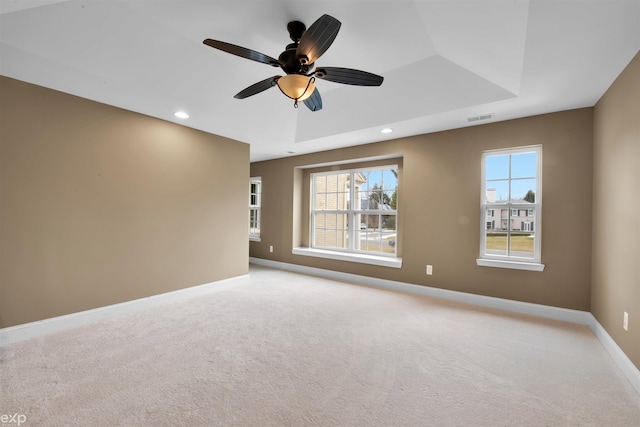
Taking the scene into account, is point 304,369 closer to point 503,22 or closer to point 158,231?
point 158,231

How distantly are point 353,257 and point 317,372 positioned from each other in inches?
112

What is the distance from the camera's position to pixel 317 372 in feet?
6.83

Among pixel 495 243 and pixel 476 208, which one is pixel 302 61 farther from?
pixel 495 243

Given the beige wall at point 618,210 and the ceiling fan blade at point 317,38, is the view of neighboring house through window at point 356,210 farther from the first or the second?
the ceiling fan blade at point 317,38

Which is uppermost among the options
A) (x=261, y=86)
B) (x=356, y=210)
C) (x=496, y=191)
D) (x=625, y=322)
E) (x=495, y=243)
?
(x=261, y=86)

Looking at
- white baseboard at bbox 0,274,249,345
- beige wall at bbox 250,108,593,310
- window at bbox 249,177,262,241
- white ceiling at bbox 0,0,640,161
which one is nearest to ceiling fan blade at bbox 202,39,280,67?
white ceiling at bbox 0,0,640,161

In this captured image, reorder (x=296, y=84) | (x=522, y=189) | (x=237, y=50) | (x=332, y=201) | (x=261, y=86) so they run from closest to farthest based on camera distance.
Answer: (x=237, y=50)
(x=296, y=84)
(x=261, y=86)
(x=522, y=189)
(x=332, y=201)

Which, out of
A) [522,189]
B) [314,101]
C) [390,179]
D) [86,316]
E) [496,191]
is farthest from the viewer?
[390,179]

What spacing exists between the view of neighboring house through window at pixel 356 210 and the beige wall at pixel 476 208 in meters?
0.31

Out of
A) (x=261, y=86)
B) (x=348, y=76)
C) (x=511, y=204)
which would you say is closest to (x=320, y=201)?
(x=511, y=204)

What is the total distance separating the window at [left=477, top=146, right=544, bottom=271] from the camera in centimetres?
335

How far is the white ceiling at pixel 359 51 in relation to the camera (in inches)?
75.4

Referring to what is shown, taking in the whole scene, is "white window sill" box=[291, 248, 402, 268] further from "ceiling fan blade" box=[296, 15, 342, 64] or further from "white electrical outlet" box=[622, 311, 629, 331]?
"ceiling fan blade" box=[296, 15, 342, 64]

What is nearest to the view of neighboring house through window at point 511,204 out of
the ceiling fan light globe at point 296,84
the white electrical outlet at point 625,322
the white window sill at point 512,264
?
the white window sill at point 512,264
